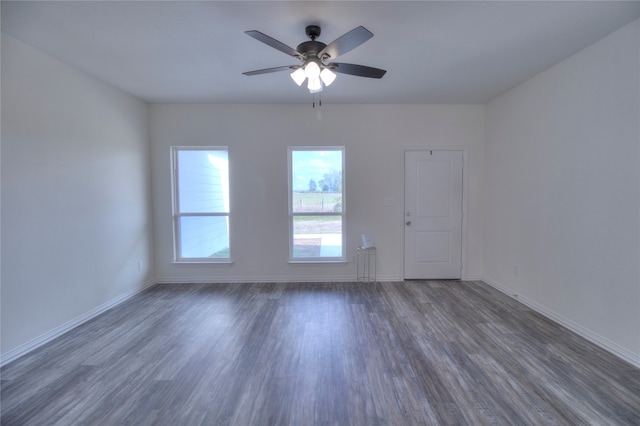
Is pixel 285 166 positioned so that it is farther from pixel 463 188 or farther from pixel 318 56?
pixel 463 188

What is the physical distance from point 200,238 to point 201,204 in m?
0.55

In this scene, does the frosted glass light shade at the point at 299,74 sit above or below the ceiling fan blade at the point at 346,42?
below

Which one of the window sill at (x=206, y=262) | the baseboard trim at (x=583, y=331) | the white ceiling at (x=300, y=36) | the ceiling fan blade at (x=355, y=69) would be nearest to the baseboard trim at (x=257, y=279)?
the window sill at (x=206, y=262)

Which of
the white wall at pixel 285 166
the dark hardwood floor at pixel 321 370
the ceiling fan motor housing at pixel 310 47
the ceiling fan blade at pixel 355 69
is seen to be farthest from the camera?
the white wall at pixel 285 166

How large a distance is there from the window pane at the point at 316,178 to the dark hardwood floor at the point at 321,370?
1.66m

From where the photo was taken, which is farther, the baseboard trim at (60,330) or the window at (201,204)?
the window at (201,204)

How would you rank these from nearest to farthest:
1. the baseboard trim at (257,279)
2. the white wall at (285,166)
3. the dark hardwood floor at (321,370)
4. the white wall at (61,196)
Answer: the dark hardwood floor at (321,370)
the white wall at (61,196)
the white wall at (285,166)
the baseboard trim at (257,279)

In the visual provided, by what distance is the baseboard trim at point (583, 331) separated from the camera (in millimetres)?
2031

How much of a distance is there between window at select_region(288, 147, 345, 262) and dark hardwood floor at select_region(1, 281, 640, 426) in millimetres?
1111

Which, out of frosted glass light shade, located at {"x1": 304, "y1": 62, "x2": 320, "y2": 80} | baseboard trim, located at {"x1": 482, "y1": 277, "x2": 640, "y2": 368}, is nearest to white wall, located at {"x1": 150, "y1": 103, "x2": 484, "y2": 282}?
baseboard trim, located at {"x1": 482, "y1": 277, "x2": 640, "y2": 368}

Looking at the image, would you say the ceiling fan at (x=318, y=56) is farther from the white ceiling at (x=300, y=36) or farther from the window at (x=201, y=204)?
the window at (x=201, y=204)

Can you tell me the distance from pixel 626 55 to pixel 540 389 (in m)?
2.77

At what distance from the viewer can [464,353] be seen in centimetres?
216

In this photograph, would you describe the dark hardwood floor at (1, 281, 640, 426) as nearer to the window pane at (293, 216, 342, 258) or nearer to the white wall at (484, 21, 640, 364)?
the white wall at (484, 21, 640, 364)
